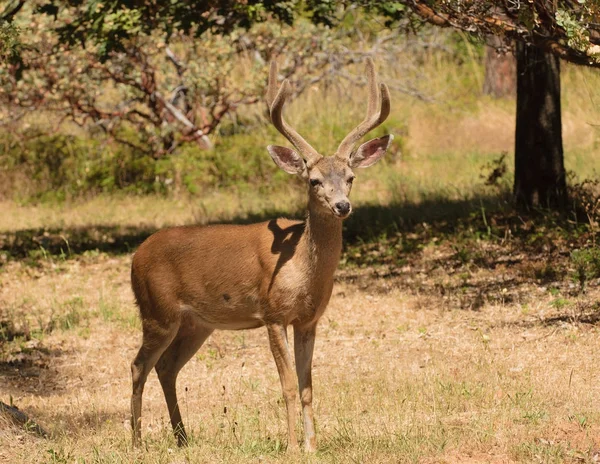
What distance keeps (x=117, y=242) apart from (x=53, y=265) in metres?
1.54

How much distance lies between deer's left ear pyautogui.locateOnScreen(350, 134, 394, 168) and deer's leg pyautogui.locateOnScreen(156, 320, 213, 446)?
1.56 m

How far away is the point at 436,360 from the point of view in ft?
27.9

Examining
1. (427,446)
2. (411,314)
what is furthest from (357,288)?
(427,446)

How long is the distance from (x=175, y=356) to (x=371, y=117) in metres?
2.12

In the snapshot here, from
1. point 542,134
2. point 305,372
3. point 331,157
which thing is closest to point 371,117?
point 331,157

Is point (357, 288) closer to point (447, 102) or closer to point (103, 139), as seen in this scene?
point (103, 139)

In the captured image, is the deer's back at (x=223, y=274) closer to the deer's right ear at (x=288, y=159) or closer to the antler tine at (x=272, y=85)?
the deer's right ear at (x=288, y=159)

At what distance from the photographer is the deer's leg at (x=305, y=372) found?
21.3 ft

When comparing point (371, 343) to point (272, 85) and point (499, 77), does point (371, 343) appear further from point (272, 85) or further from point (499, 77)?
point (499, 77)

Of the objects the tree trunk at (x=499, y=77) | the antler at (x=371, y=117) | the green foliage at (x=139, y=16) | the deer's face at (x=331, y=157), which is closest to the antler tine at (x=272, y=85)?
the deer's face at (x=331, y=157)

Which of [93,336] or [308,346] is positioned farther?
[93,336]

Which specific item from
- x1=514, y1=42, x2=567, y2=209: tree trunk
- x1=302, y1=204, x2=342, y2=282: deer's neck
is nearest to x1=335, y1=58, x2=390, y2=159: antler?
x1=302, y1=204, x2=342, y2=282: deer's neck

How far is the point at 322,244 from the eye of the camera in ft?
21.5

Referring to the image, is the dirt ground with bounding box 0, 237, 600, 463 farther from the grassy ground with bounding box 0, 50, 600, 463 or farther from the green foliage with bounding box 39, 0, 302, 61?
the green foliage with bounding box 39, 0, 302, 61
